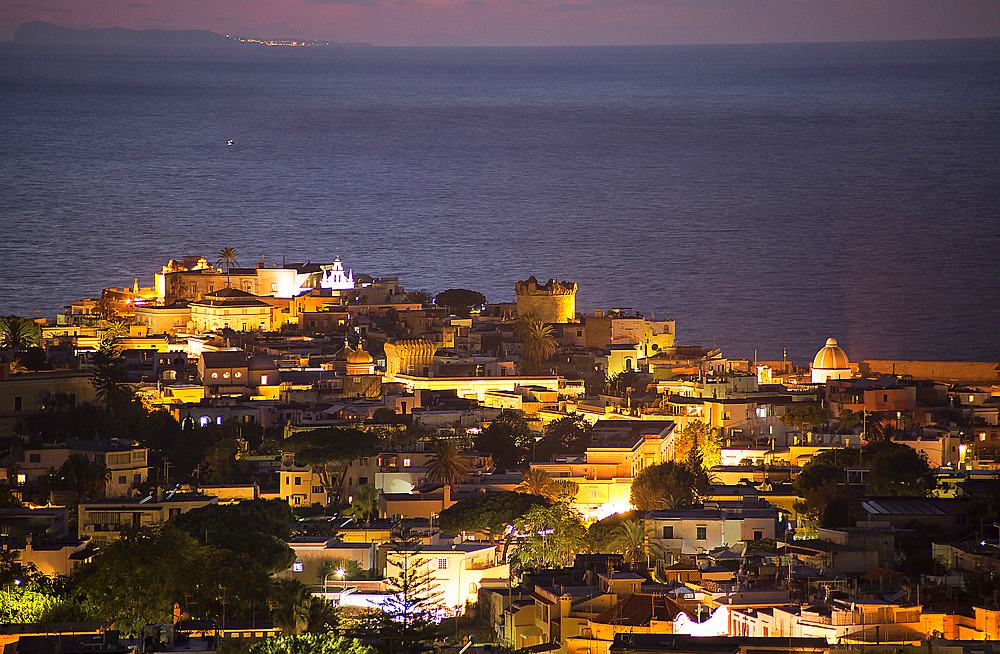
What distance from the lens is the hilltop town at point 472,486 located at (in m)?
23.3

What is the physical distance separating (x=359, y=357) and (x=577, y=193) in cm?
7388

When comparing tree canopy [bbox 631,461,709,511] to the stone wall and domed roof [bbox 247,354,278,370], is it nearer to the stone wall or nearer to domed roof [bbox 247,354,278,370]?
domed roof [bbox 247,354,278,370]

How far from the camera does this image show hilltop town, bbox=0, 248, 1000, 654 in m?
23.3

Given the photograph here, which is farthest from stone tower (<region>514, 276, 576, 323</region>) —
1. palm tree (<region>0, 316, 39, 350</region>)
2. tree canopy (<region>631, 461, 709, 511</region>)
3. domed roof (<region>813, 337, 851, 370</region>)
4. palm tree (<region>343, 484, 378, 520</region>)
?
palm tree (<region>343, 484, 378, 520</region>)

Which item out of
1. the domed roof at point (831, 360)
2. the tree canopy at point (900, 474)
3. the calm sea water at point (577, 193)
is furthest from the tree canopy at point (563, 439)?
the calm sea water at point (577, 193)

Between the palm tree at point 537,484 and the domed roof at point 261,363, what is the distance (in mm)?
12417

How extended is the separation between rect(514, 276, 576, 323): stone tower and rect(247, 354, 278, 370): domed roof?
32.8 ft

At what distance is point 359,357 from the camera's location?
4441 cm

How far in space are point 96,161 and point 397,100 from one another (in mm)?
53410

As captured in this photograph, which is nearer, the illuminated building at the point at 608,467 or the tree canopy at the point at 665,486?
the tree canopy at the point at 665,486

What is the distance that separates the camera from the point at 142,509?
30250 mm

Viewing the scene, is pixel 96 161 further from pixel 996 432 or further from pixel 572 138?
pixel 996 432

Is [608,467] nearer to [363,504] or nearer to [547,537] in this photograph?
[363,504]

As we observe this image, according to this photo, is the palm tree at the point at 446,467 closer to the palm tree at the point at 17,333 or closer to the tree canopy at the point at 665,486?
the tree canopy at the point at 665,486
